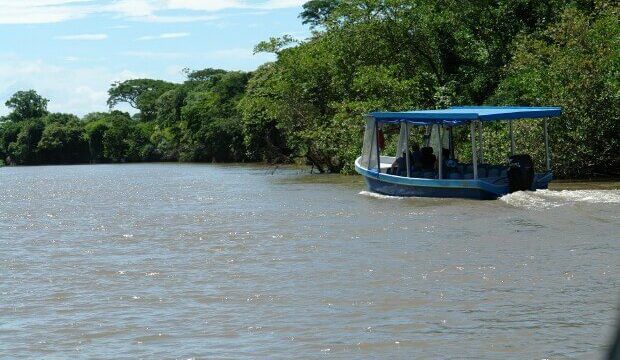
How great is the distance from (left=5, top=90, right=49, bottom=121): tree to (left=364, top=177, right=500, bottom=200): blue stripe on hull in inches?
4014

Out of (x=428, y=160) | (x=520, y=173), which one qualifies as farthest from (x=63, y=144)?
(x=520, y=173)

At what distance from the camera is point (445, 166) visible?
25.0 meters

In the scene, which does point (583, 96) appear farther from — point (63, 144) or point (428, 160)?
point (63, 144)

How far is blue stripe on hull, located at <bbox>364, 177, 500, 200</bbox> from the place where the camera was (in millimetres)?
23066

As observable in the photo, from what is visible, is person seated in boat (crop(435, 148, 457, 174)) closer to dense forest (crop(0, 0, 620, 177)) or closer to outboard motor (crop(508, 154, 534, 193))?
outboard motor (crop(508, 154, 534, 193))

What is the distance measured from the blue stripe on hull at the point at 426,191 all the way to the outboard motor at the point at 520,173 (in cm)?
54

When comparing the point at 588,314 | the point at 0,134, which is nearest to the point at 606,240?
the point at 588,314

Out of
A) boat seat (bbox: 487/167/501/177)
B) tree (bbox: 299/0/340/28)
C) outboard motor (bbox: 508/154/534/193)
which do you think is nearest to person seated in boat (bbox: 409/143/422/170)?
boat seat (bbox: 487/167/501/177)

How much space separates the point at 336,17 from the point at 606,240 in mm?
27236

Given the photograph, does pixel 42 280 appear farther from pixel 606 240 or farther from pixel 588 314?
pixel 606 240

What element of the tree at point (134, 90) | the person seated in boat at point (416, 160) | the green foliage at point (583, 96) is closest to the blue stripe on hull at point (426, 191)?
the person seated in boat at point (416, 160)

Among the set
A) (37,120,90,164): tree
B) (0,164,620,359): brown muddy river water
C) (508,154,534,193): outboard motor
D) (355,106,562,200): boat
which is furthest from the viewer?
(37,120,90,164): tree

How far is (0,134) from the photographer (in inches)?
4432

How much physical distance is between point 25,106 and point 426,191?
106 m
